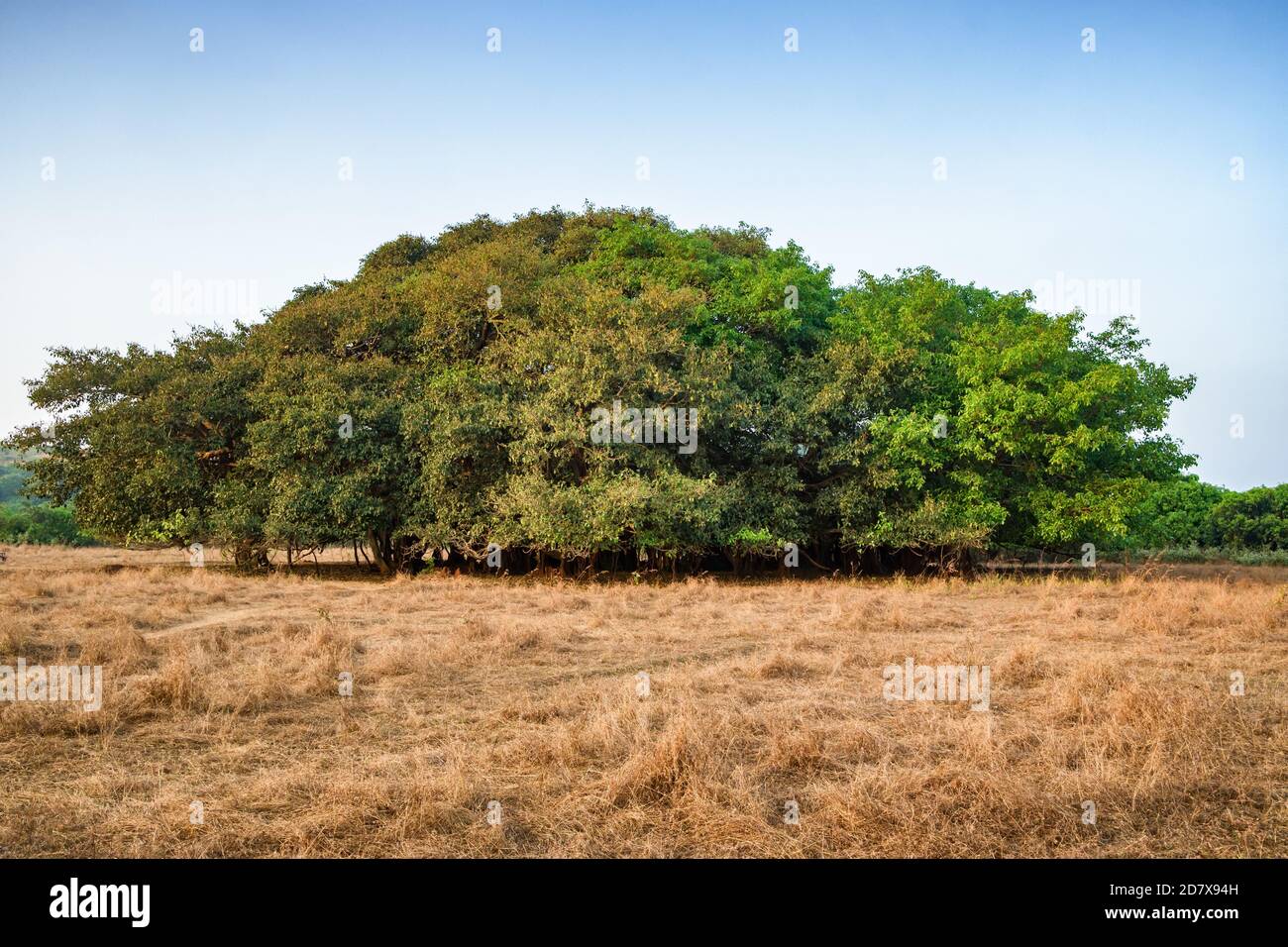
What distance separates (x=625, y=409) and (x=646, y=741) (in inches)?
617

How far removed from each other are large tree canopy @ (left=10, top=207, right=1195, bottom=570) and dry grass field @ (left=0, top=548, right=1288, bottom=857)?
8525 mm

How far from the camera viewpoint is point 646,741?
708 cm

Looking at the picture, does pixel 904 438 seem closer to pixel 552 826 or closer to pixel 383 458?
pixel 383 458

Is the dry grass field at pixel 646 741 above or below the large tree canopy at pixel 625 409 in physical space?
below

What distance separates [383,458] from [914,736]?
64.8 feet

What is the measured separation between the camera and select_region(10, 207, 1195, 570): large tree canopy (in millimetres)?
22484

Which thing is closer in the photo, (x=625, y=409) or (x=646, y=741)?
(x=646, y=741)

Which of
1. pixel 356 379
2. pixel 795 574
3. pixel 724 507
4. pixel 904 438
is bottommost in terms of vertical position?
pixel 795 574

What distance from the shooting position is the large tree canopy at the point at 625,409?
22.5 m

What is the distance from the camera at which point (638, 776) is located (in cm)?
620

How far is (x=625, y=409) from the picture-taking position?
22219 millimetres

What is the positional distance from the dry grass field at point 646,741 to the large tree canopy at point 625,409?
8.52 metres

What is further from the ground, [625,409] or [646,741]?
[625,409]
